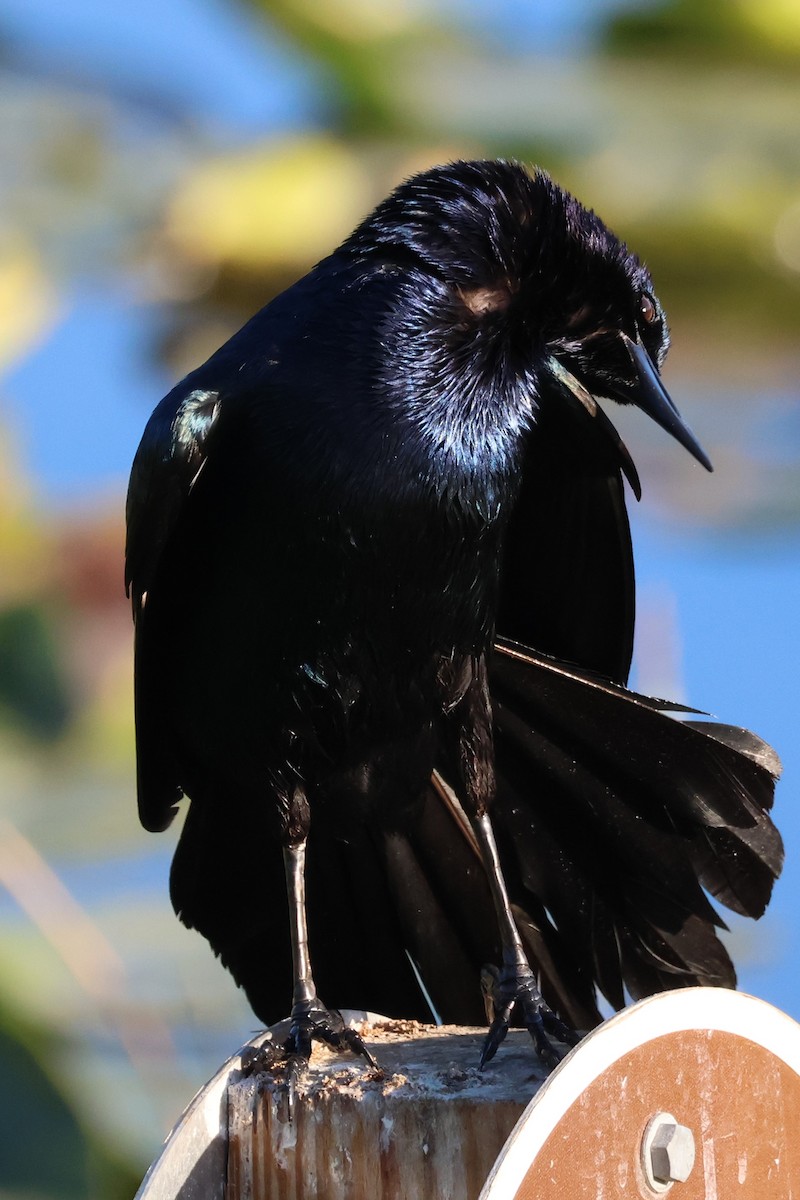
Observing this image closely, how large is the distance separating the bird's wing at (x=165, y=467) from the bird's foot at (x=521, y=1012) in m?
0.79

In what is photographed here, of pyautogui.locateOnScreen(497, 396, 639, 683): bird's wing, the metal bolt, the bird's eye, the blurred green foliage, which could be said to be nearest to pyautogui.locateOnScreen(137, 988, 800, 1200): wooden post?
the metal bolt

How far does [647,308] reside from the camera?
100 inches

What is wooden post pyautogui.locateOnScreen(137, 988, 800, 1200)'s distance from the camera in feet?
4.81

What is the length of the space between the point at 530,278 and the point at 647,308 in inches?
9.6

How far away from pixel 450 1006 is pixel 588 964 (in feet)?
0.74

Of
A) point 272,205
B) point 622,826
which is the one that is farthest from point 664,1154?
point 272,205

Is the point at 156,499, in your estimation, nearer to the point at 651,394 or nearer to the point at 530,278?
the point at 530,278

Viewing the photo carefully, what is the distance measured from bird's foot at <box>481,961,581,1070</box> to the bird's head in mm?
812

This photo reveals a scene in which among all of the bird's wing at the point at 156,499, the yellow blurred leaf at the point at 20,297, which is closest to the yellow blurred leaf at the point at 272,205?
A: the yellow blurred leaf at the point at 20,297

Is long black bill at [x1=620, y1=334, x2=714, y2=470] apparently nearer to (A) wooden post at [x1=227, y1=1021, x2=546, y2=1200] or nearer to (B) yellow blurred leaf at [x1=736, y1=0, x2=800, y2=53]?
(A) wooden post at [x1=227, y1=1021, x2=546, y2=1200]

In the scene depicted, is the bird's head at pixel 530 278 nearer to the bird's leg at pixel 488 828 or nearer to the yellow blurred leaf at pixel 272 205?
the bird's leg at pixel 488 828

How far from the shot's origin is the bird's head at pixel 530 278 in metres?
2.35

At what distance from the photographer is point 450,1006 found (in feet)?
8.26

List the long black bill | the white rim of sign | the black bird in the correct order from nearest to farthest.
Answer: the white rim of sign < the black bird < the long black bill
